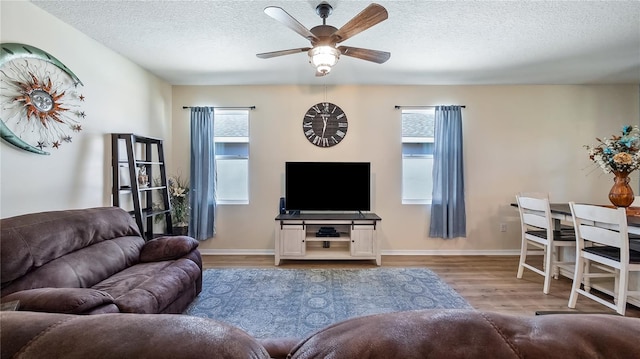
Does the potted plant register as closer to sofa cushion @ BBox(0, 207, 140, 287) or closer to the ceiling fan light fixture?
sofa cushion @ BBox(0, 207, 140, 287)

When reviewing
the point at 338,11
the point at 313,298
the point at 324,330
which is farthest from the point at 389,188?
the point at 324,330

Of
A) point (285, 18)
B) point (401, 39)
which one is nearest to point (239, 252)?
point (285, 18)

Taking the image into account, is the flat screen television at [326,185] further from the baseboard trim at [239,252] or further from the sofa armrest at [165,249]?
the sofa armrest at [165,249]

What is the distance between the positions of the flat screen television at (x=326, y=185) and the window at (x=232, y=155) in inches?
30.1

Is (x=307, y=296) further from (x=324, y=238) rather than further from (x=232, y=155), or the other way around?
(x=232, y=155)

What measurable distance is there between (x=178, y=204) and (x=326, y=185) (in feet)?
7.05

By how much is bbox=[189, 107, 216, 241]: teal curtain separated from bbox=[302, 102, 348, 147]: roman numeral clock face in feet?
4.73

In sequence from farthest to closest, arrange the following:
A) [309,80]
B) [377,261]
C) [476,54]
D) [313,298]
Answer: [309,80], [377,261], [476,54], [313,298]

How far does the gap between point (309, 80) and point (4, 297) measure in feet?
12.1

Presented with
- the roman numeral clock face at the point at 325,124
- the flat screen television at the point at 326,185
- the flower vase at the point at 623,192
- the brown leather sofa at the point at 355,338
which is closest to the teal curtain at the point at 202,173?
the flat screen television at the point at 326,185

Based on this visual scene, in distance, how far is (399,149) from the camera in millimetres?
4402

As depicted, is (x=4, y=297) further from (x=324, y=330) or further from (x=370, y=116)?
(x=370, y=116)

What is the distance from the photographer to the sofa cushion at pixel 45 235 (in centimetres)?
167

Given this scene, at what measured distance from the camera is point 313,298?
2.82 metres
